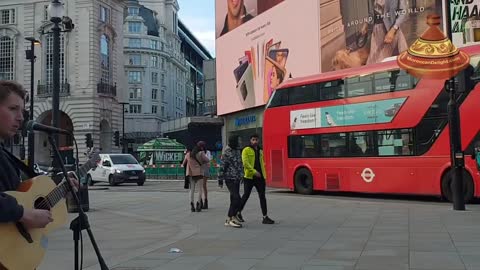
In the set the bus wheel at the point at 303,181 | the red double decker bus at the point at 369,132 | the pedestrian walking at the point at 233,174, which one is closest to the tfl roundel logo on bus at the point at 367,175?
the red double decker bus at the point at 369,132

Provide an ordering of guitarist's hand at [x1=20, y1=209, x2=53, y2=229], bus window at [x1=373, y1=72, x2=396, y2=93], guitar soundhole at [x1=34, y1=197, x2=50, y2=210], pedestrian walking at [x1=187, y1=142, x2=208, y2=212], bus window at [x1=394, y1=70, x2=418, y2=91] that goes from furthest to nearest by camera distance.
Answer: bus window at [x1=373, y1=72, x2=396, y2=93] < bus window at [x1=394, y1=70, x2=418, y2=91] < pedestrian walking at [x1=187, y1=142, x2=208, y2=212] < guitar soundhole at [x1=34, y1=197, x2=50, y2=210] < guitarist's hand at [x1=20, y1=209, x2=53, y2=229]

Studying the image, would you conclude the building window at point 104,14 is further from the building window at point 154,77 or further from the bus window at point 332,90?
the bus window at point 332,90

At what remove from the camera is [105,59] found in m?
67.4

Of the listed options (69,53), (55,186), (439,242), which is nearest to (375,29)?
(439,242)

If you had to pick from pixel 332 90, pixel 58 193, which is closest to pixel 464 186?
pixel 332 90

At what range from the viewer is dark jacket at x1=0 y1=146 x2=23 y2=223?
9.96 ft

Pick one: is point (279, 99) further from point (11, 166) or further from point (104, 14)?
point (104, 14)

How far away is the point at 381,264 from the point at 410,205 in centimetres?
897

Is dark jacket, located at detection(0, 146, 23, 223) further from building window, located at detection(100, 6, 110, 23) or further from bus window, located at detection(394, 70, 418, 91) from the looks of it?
building window, located at detection(100, 6, 110, 23)

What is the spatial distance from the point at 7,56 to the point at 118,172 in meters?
40.8

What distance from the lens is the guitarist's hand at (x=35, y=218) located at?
124 inches

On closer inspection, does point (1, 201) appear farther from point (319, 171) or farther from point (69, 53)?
point (69, 53)


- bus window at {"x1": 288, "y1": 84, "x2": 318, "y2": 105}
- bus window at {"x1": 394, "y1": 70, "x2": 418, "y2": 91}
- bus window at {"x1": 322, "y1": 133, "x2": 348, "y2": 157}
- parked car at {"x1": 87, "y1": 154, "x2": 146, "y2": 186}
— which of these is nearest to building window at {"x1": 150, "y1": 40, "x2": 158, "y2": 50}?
parked car at {"x1": 87, "y1": 154, "x2": 146, "y2": 186}

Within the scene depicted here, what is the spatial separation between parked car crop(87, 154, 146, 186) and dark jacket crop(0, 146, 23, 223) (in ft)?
96.5
